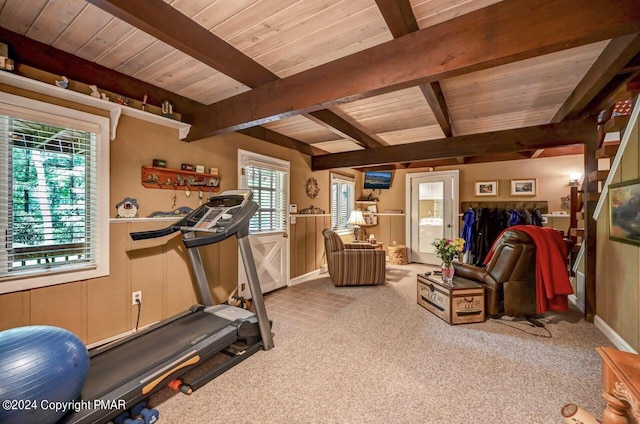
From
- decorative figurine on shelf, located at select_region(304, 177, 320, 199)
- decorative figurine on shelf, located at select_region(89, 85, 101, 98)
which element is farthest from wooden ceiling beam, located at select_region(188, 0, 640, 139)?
decorative figurine on shelf, located at select_region(304, 177, 320, 199)

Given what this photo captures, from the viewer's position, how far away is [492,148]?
3.59 metres

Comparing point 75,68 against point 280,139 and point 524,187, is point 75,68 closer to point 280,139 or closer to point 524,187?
point 280,139

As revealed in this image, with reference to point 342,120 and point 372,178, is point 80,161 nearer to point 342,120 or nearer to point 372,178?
point 342,120

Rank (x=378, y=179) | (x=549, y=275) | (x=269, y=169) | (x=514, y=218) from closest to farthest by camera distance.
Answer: (x=549, y=275), (x=269, y=169), (x=514, y=218), (x=378, y=179)

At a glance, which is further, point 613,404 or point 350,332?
point 350,332

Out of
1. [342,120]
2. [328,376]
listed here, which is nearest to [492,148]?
[342,120]

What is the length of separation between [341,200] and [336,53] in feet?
14.6

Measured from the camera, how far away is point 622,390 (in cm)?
118

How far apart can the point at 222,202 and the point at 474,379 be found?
2.69m

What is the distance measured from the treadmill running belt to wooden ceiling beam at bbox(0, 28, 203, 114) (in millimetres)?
2163

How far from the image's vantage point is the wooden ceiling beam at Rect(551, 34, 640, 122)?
5.71 feet

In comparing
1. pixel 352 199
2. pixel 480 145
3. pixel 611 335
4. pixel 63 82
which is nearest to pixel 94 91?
pixel 63 82

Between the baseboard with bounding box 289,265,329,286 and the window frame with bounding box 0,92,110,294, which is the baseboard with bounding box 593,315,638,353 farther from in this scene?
the window frame with bounding box 0,92,110,294

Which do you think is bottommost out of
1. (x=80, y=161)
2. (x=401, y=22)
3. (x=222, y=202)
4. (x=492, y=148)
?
(x=222, y=202)
